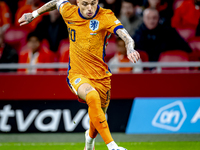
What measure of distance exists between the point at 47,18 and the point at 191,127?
423cm

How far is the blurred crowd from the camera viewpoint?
712 cm

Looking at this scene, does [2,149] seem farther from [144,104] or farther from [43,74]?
[144,104]

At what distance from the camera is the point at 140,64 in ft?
20.6

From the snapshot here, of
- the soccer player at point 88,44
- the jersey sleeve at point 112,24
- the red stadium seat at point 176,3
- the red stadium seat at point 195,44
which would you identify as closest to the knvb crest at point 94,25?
the soccer player at point 88,44

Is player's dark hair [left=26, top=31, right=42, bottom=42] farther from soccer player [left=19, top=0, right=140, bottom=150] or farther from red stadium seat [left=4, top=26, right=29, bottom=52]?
soccer player [left=19, top=0, right=140, bottom=150]

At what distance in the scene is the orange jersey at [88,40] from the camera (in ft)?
13.1

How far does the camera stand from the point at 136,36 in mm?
7266

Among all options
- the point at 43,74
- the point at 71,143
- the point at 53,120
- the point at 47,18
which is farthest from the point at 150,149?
the point at 47,18

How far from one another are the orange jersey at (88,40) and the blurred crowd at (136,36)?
272cm

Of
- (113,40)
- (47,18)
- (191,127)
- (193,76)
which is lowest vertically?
(191,127)

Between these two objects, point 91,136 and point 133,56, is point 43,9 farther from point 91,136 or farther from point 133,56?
point 91,136

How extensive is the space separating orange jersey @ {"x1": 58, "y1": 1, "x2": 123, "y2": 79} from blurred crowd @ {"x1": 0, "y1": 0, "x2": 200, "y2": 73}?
2.72m

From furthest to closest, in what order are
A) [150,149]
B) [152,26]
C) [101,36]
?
1. [152,26]
2. [150,149]
3. [101,36]

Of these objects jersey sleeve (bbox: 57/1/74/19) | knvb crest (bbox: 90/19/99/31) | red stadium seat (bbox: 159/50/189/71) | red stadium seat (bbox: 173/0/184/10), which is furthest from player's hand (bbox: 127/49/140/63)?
red stadium seat (bbox: 173/0/184/10)
